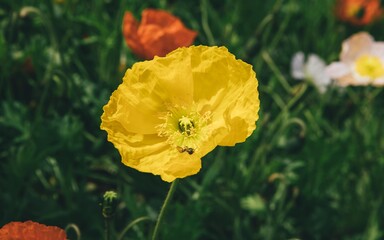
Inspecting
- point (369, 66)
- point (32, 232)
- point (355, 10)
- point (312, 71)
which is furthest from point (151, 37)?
point (355, 10)

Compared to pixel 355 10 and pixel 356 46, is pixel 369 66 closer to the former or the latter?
pixel 356 46

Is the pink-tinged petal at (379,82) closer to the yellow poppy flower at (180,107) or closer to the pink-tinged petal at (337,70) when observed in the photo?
the pink-tinged petal at (337,70)

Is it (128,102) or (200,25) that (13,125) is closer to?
(128,102)

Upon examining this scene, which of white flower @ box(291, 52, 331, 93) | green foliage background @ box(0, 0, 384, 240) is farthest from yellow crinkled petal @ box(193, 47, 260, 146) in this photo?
white flower @ box(291, 52, 331, 93)

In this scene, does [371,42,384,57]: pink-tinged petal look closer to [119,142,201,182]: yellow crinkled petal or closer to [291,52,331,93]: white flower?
[291,52,331,93]: white flower

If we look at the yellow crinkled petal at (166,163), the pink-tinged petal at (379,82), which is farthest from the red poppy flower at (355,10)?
the yellow crinkled petal at (166,163)

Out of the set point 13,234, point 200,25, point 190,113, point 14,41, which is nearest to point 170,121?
point 190,113
